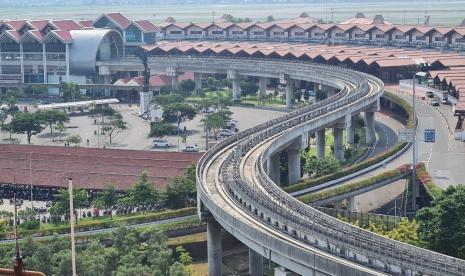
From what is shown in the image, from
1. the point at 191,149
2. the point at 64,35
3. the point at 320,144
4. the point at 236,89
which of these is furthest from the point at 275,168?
the point at 64,35

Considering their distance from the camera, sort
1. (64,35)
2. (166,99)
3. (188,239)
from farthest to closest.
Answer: (64,35)
(166,99)
(188,239)

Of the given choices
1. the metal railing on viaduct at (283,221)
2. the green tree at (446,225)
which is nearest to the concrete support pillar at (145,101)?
the metal railing on viaduct at (283,221)

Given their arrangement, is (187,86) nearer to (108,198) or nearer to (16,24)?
(16,24)

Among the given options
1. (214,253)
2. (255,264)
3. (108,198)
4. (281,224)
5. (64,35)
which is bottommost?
(255,264)

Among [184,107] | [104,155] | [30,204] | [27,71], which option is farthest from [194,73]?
[30,204]

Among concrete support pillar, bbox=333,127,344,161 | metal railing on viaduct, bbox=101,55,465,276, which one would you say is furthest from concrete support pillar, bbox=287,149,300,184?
concrete support pillar, bbox=333,127,344,161

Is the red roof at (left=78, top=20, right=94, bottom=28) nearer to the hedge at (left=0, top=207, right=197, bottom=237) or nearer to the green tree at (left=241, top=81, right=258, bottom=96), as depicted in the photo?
the green tree at (left=241, top=81, right=258, bottom=96)
